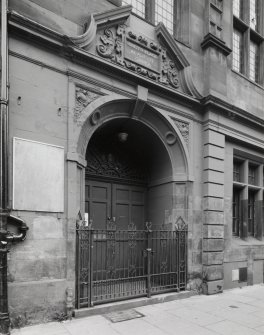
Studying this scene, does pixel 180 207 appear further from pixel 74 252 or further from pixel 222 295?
pixel 74 252

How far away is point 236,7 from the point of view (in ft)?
36.9

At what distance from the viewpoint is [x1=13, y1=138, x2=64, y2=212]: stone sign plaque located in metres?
5.61

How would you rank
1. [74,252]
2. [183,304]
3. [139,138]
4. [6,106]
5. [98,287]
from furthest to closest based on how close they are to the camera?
[139,138], [183,304], [98,287], [74,252], [6,106]

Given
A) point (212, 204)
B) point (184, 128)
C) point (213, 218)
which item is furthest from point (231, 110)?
point (213, 218)

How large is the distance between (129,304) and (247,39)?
393 inches

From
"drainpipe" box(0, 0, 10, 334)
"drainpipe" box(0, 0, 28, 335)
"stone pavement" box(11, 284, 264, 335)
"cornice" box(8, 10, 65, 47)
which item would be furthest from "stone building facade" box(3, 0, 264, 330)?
"stone pavement" box(11, 284, 264, 335)

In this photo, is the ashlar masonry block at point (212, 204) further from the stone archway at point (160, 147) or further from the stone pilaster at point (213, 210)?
the stone archway at point (160, 147)

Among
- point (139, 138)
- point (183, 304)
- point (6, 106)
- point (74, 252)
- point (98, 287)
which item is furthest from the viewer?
point (139, 138)

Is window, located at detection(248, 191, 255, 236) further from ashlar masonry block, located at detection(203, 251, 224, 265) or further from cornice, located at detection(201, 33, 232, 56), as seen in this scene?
cornice, located at detection(201, 33, 232, 56)

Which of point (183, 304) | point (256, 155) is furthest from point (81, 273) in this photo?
point (256, 155)

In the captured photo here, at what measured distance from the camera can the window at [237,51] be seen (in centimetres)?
1105

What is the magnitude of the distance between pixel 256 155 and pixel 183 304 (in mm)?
5985

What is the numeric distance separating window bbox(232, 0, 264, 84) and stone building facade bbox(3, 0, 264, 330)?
0.04m

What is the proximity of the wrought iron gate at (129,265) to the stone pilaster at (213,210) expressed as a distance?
29.5 inches
